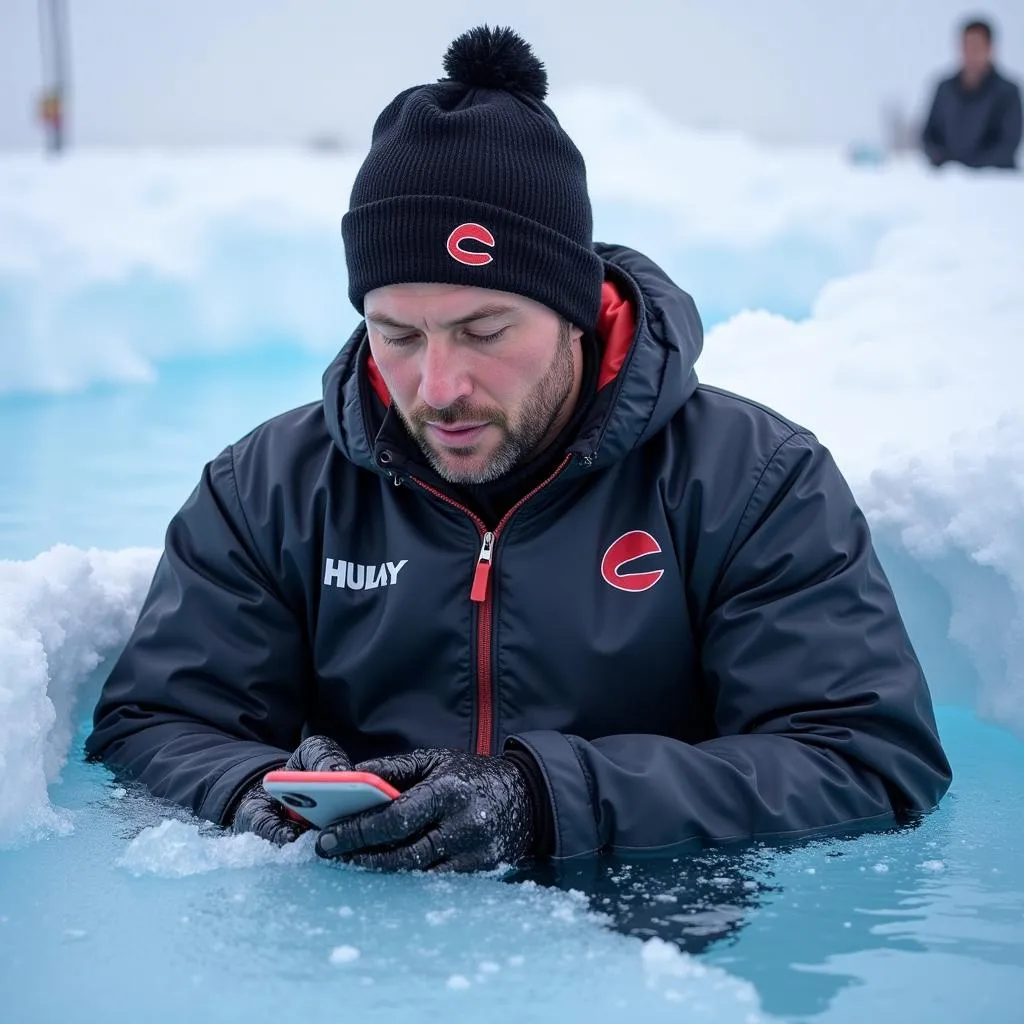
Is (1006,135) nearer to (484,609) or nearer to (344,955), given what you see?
(484,609)

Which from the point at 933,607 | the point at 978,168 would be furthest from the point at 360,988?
the point at 978,168

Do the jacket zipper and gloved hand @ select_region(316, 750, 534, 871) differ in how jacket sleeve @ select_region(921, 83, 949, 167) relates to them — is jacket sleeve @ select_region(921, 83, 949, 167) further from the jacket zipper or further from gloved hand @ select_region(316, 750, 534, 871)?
gloved hand @ select_region(316, 750, 534, 871)

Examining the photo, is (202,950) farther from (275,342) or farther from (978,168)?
(978,168)

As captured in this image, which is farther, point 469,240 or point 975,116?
point 975,116

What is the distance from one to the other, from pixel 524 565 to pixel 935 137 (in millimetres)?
7087

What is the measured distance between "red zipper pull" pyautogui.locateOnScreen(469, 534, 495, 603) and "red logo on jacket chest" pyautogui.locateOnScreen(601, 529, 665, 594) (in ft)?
0.57

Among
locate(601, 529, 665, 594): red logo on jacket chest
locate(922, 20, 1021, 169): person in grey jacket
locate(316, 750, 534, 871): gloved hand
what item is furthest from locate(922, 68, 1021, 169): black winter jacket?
locate(316, 750, 534, 871): gloved hand

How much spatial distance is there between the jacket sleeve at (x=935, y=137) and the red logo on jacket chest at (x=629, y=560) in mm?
6870

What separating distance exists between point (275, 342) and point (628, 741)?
206 inches

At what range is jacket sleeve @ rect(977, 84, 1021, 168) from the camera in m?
7.98

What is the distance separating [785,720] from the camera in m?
2.00

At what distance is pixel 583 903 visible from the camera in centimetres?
172

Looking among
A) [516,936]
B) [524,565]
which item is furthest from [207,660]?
[516,936]

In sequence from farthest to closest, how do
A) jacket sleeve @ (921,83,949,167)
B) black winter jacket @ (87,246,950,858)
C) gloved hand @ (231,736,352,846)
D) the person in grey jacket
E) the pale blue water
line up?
1. jacket sleeve @ (921,83,949,167)
2. the person in grey jacket
3. black winter jacket @ (87,246,950,858)
4. gloved hand @ (231,736,352,846)
5. the pale blue water
